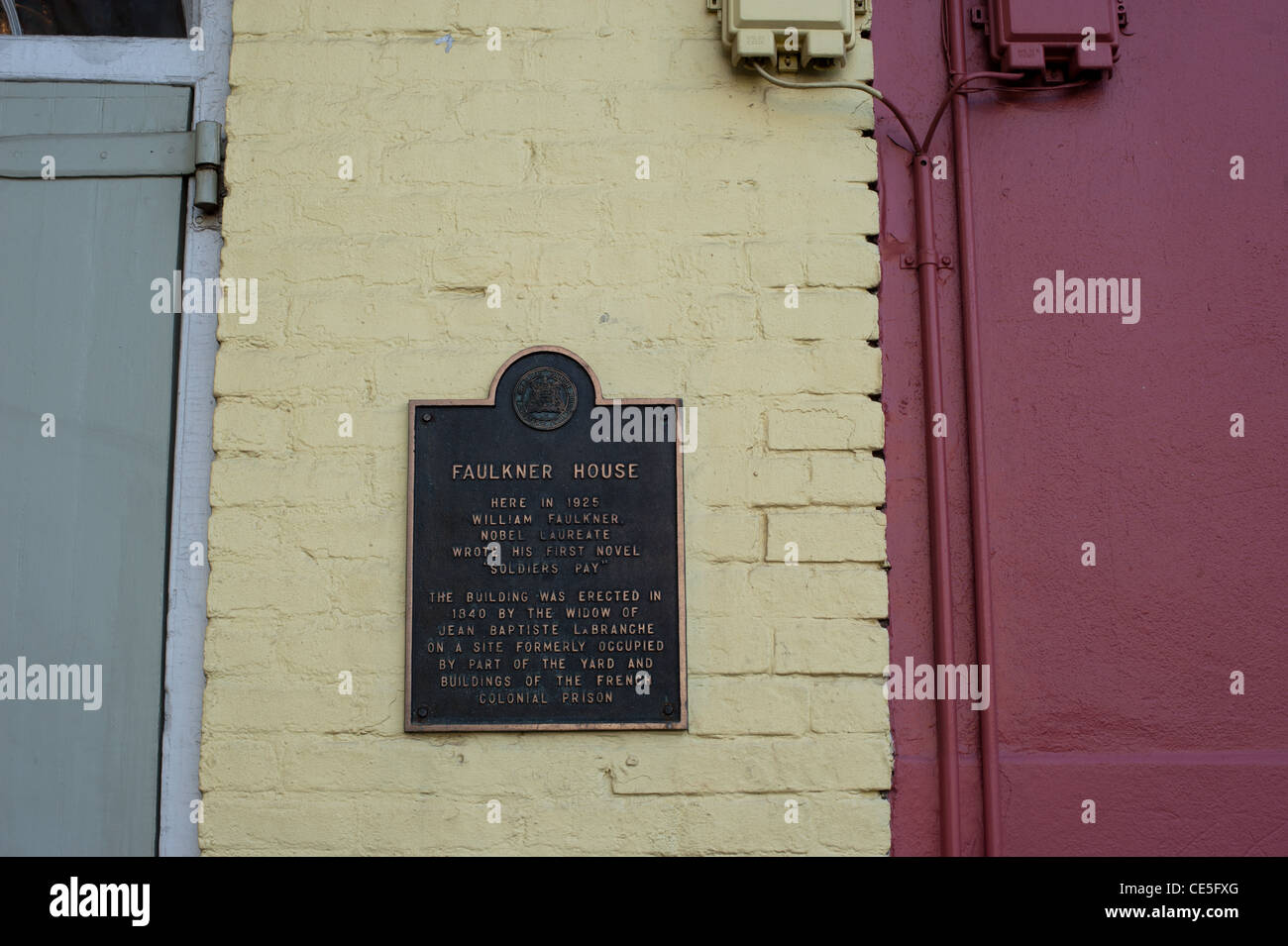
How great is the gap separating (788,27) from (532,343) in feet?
3.95

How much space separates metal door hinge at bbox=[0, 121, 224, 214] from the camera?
12.1ft

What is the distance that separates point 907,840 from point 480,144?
2373mm

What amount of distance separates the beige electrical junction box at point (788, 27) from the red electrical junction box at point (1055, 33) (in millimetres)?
484

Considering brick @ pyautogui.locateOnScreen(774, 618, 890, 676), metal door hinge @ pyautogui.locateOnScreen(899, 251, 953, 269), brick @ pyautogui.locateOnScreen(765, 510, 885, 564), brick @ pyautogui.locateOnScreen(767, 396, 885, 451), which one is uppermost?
metal door hinge @ pyautogui.locateOnScreen(899, 251, 953, 269)

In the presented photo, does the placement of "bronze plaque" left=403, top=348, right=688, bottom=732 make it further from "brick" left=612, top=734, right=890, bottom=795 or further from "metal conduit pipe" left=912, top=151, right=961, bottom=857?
"metal conduit pipe" left=912, top=151, right=961, bottom=857

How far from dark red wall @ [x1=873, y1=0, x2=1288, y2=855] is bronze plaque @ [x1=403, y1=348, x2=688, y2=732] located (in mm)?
688

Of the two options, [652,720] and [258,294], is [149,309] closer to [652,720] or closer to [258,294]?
[258,294]

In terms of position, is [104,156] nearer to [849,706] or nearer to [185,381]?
[185,381]

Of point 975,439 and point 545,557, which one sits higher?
point 975,439

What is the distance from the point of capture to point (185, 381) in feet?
11.8

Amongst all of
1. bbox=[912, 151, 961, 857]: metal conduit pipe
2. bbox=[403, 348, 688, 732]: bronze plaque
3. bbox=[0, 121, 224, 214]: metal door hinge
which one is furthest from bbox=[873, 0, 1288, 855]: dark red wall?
bbox=[0, 121, 224, 214]: metal door hinge

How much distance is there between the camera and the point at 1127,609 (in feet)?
11.4

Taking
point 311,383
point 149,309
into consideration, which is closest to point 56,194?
point 149,309

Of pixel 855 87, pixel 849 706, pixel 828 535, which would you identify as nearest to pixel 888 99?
pixel 855 87
